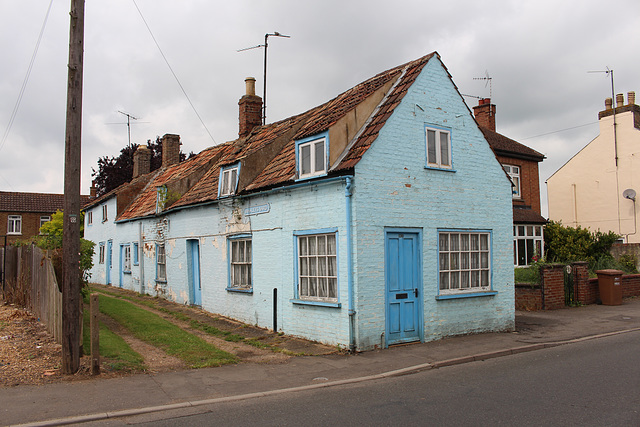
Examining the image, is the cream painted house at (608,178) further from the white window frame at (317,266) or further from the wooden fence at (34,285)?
the wooden fence at (34,285)

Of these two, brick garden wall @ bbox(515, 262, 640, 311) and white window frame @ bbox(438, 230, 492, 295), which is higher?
white window frame @ bbox(438, 230, 492, 295)

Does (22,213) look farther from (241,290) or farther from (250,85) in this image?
(241,290)

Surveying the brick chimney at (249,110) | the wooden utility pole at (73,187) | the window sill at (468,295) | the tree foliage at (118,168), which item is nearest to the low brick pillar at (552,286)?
the window sill at (468,295)

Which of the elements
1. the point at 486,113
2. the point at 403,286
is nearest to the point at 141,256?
the point at 403,286

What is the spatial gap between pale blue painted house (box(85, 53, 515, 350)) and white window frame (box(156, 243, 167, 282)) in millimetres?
5238

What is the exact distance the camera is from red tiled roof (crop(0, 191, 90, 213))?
48.8 meters

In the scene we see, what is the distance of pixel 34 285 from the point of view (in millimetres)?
13578

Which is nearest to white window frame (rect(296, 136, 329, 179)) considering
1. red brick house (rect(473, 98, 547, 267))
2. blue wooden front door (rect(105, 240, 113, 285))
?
red brick house (rect(473, 98, 547, 267))

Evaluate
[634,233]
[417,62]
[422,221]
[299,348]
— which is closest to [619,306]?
[422,221]

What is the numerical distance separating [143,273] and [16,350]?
12.1m

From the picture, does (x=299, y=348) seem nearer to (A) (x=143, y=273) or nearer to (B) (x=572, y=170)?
(A) (x=143, y=273)

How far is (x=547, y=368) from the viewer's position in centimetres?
882

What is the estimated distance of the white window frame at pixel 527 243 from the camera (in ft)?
79.9

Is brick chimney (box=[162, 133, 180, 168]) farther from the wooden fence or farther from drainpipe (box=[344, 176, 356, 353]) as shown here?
drainpipe (box=[344, 176, 356, 353])
